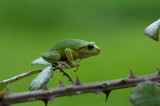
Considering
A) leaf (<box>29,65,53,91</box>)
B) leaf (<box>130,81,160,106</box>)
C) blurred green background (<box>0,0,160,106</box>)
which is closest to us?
leaf (<box>130,81,160,106</box>)

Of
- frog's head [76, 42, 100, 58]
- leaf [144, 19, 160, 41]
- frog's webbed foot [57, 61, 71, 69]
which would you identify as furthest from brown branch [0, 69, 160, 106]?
frog's head [76, 42, 100, 58]

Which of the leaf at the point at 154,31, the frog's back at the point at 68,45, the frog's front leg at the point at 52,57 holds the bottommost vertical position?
the frog's front leg at the point at 52,57

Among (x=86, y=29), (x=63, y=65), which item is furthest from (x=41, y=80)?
(x=86, y=29)

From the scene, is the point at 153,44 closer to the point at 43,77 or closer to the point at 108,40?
the point at 108,40

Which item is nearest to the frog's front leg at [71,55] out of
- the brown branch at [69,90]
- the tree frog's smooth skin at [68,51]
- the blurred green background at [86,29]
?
the tree frog's smooth skin at [68,51]

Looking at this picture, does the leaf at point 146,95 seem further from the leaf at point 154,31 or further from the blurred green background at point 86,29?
the blurred green background at point 86,29

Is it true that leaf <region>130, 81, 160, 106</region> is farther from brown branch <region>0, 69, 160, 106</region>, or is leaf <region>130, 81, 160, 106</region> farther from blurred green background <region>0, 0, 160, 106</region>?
blurred green background <region>0, 0, 160, 106</region>

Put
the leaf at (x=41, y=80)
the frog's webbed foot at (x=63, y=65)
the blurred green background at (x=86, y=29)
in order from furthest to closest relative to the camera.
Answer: the blurred green background at (x=86, y=29)
the frog's webbed foot at (x=63, y=65)
the leaf at (x=41, y=80)

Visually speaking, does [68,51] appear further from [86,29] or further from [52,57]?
[86,29]
